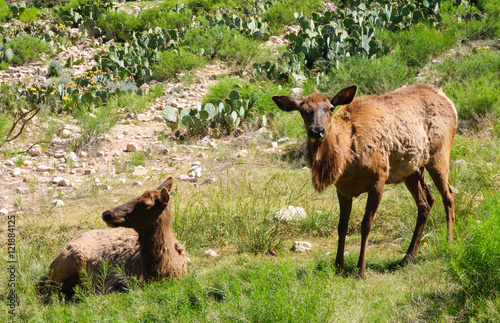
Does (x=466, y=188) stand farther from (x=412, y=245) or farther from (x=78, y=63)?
(x=78, y=63)

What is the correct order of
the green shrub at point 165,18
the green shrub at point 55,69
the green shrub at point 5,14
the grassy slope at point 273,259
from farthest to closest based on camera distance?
the green shrub at point 5,14
the green shrub at point 165,18
the green shrub at point 55,69
the grassy slope at point 273,259

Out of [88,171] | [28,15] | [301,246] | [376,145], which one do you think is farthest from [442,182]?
[28,15]

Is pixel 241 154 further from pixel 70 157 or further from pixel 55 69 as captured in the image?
pixel 55 69

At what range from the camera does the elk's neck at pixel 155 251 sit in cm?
633

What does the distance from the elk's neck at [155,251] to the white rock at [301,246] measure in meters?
1.86

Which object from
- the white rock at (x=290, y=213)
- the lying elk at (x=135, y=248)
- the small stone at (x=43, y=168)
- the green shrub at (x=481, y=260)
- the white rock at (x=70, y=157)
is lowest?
the small stone at (x=43, y=168)

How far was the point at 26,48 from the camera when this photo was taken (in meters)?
16.6

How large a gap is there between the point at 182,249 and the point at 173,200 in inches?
76.9

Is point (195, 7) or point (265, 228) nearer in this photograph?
point (265, 228)

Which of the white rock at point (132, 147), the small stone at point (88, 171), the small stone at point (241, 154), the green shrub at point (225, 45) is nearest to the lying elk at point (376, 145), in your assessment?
the small stone at point (241, 154)

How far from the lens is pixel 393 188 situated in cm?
866

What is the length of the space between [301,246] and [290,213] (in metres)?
0.73

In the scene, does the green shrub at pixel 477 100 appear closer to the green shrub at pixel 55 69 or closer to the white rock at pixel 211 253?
the white rock at pixel 211 253

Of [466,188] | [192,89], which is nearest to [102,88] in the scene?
[192,89]
